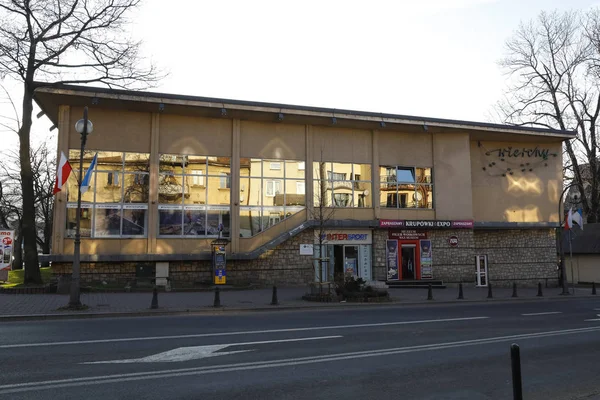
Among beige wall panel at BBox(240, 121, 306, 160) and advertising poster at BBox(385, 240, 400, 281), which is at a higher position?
beige wall panel at BBox(240, 121, 306, 160)

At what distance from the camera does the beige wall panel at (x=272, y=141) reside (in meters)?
27.5

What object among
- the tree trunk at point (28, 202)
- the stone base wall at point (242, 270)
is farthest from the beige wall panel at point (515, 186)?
the tree trunk at point (28, 202)

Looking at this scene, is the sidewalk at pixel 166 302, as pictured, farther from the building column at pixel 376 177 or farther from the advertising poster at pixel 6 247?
the building column at pixel 376 177

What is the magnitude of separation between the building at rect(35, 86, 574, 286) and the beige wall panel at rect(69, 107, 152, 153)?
6 centimetres

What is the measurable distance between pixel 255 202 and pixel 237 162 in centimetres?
242

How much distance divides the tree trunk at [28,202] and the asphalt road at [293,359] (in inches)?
421

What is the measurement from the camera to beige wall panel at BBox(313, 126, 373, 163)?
2873 cm

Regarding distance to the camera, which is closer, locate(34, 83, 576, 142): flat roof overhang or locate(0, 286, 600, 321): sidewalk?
locate(0, 286, 600, 321): sidewalk

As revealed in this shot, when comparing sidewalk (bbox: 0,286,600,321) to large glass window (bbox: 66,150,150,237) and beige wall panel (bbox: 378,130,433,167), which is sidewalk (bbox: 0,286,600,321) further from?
beige wall panel (bbox: 378,130,433,167)

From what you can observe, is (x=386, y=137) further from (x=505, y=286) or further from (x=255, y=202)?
(x=505, y=286)

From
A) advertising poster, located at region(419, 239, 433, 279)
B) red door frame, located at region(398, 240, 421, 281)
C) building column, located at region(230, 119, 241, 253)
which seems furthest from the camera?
advertising poster, located at region(419, 239, 433, 279)

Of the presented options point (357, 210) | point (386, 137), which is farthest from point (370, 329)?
point (386, 137)

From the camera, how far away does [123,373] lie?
7.27 meters

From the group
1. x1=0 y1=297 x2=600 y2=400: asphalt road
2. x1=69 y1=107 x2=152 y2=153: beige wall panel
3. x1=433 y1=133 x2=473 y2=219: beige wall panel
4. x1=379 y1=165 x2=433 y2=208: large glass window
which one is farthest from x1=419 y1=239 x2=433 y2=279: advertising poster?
x1=69 y1=107 x2=152 y2=153: beige wall panel
